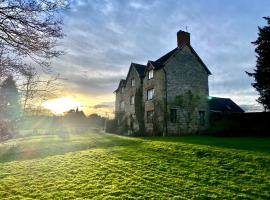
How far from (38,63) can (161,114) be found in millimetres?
24582

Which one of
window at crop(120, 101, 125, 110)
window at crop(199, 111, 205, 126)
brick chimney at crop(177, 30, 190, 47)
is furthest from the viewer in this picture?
window at crop(120, 101, 125, 110)

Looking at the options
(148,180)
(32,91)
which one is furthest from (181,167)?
(32,91)

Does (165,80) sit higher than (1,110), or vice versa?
(165,80)

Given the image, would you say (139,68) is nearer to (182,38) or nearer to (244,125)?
(182,38)

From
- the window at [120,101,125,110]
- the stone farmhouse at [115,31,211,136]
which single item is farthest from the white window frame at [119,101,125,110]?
the stone farmhouse at [115,31,211,136]

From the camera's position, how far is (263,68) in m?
31.5

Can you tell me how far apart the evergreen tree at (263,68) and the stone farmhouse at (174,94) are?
6510mm

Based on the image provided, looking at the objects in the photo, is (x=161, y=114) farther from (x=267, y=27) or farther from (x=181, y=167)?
(x=181, y=167)

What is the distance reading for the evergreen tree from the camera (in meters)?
30.9

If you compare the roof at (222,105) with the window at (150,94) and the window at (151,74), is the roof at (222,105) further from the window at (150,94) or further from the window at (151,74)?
the window at (151,74)

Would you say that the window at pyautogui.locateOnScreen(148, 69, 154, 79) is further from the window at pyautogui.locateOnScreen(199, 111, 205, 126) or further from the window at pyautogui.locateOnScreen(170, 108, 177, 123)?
the window at pyautogui.locateOnScreen(199, 111, 205, 126)

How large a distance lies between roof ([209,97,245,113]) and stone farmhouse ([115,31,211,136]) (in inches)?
168

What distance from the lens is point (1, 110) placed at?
9.84m

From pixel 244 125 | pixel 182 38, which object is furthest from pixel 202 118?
pixel 182 38
